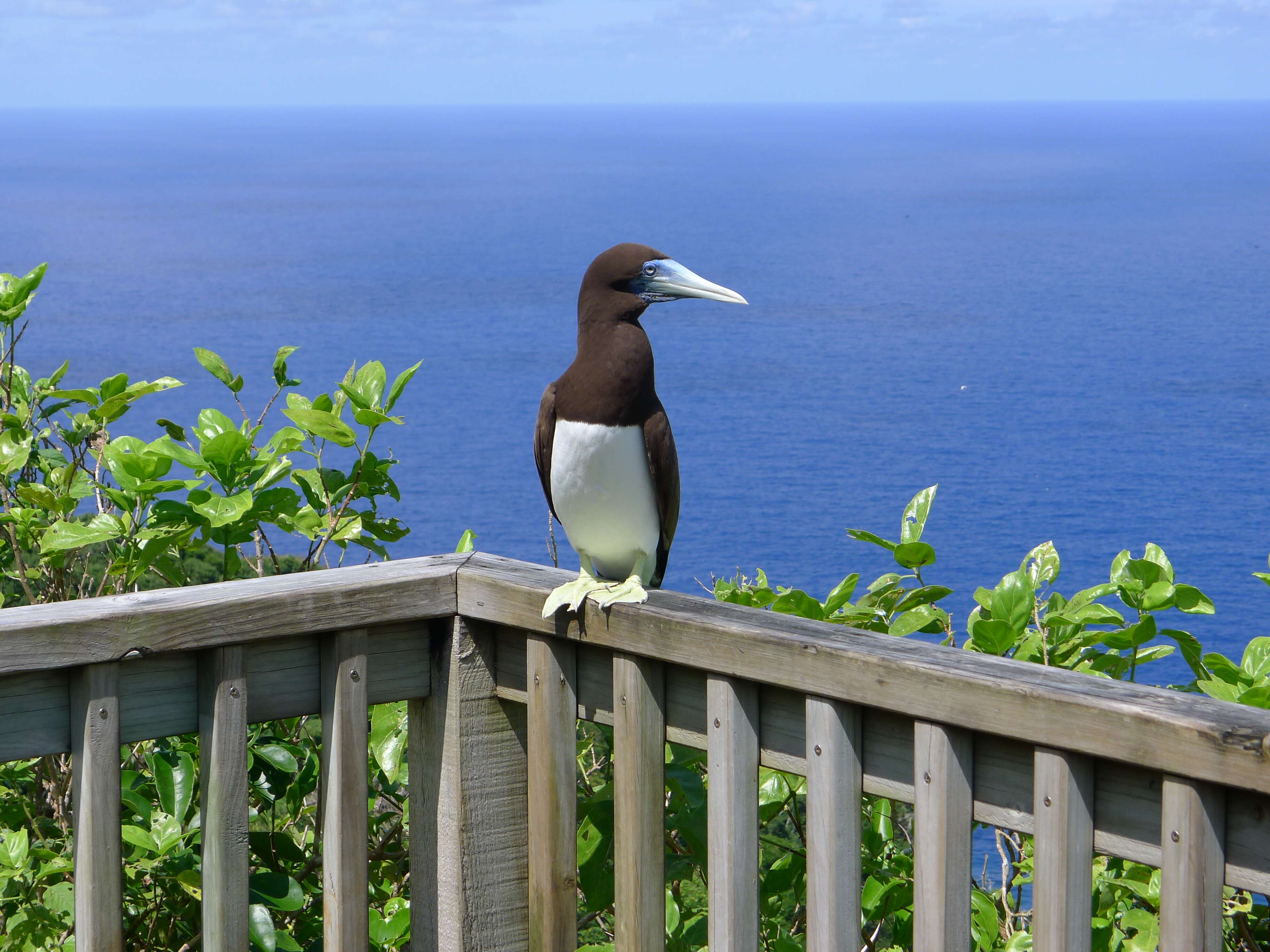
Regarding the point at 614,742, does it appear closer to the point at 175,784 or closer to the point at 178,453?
the point at 175,784

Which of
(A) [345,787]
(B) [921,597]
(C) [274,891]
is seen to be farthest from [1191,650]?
(C) [274,891]

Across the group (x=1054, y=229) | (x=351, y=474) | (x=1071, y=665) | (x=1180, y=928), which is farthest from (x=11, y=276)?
(x=1054, y=229)

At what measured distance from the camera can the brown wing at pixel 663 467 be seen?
7.11 feet

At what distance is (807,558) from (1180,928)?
16.7 m

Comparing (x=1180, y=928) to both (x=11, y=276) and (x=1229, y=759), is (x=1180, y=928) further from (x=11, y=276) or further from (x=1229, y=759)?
(x=11, y=276)

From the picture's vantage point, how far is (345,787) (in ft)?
6.06

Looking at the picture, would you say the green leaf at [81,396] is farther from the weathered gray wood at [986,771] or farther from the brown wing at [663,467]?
the weathered gray wood at [986,771]

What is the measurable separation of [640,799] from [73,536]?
3.45ft

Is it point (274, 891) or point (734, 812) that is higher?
point (734, 812)

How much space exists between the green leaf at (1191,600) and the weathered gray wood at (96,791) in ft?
5.05

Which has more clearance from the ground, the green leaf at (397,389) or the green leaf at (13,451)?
the green leaf at (397,389)

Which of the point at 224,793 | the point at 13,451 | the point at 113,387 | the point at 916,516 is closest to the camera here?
the point at 224,793

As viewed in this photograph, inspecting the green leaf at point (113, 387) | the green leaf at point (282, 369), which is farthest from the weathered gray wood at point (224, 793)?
the green leaf at point (282, 369)

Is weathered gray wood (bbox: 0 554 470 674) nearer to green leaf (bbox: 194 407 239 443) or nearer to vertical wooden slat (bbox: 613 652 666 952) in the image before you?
vertical wooden slat (bbox: 613 652 666 952)
